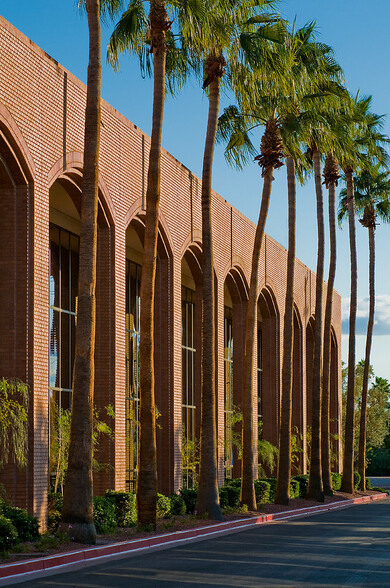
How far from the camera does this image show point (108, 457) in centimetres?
2608

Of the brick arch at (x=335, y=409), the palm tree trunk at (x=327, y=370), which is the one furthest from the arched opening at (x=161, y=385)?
the brick arch at (x=335, y=409)

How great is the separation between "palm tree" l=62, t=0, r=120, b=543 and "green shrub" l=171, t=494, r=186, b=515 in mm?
9316

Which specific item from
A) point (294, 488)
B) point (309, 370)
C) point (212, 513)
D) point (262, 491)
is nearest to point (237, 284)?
point (294, 488)

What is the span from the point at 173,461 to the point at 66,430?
7382 mm

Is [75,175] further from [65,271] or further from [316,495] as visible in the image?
[316,495]

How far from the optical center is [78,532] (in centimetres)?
1820

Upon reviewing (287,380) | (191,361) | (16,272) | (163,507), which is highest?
(16,272)

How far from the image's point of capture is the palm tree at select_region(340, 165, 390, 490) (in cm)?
5097

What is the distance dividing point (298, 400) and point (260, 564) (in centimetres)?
3384

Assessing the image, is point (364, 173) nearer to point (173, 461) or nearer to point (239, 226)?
point (239, 226)

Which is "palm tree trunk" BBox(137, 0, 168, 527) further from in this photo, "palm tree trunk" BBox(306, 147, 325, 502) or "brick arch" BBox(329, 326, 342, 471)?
"brick arch" BBox(329, 326, 342, 471)

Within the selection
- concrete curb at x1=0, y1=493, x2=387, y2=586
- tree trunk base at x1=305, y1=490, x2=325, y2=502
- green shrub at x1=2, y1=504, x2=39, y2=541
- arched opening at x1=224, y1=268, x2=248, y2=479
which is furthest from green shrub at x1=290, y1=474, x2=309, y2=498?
green shrub at x1=2, y1=504, x2=39, y2=541

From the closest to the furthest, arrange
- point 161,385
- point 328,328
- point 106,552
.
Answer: point 106,552
point 161,385
point 328,328

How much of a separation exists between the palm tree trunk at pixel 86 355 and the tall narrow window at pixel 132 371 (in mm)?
12340
